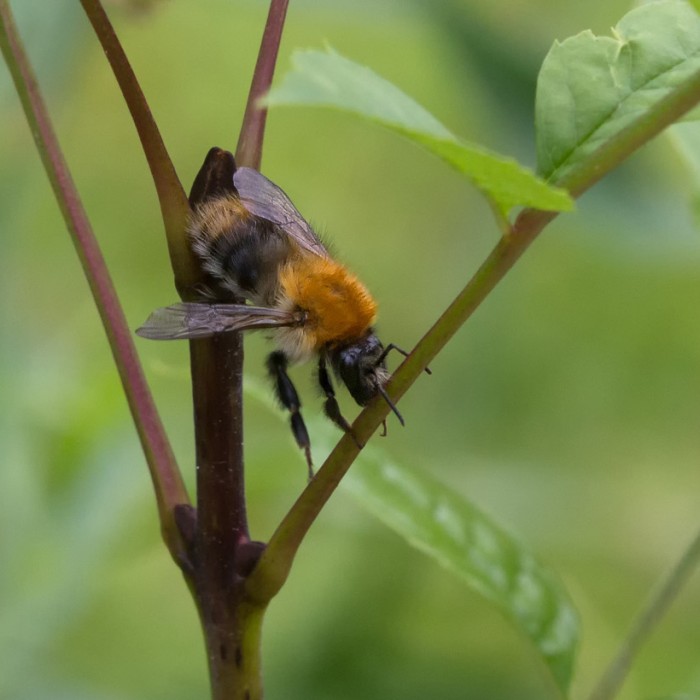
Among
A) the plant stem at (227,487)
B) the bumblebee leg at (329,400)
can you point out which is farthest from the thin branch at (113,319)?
the bumblebee leg at (329,400)

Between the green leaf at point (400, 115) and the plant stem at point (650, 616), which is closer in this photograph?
the green leaf at point (400, 115)

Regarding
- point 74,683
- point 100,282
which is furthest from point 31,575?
point 100,282

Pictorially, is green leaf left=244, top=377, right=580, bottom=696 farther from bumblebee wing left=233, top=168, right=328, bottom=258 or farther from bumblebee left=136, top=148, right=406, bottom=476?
bumblebee wing left=233, top=168, right=328, bottom=258

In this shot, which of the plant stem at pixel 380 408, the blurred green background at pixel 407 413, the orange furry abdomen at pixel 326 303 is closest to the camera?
the plant stem at pixel 380 408

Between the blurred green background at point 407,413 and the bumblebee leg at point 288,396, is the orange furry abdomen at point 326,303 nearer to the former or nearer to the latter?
the bumblebee leg at point 288,396

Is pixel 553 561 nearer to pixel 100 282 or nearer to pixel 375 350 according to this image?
pixel 375 350

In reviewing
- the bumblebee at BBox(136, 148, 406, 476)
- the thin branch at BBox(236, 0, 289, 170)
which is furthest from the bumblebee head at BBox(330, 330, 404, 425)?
the thin branch at BBox(236, 0, 289, 170)
